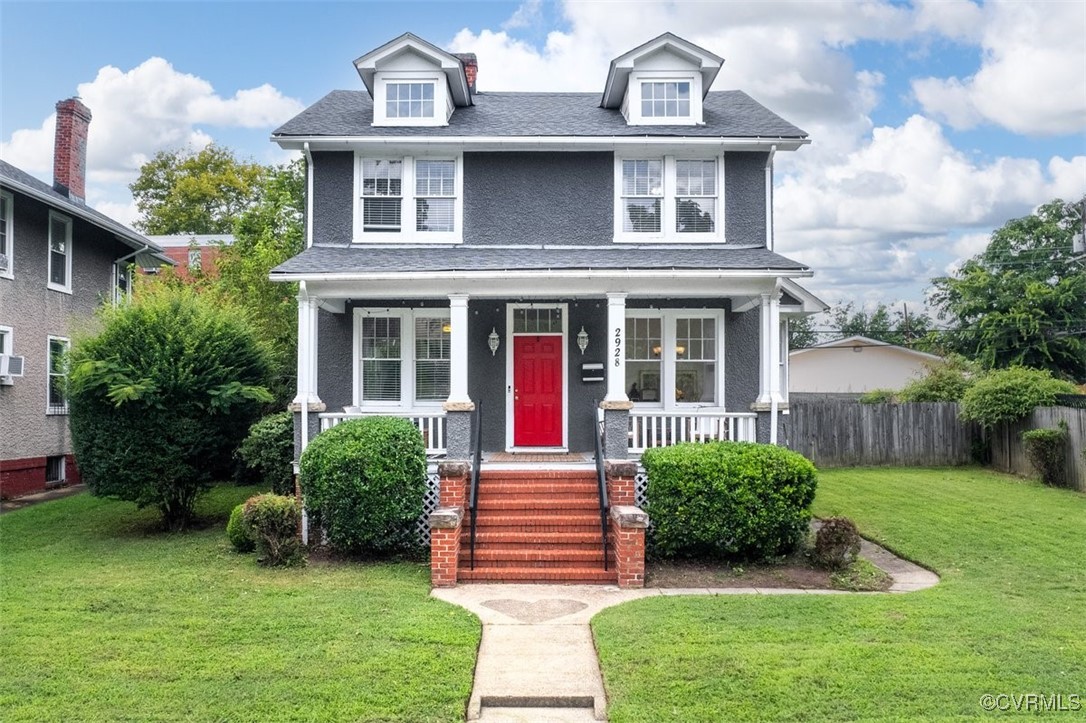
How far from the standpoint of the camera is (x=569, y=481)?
35.4ft

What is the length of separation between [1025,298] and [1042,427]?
16807 mm

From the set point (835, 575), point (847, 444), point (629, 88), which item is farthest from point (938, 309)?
point (835, 575)

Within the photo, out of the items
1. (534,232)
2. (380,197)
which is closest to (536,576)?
(534,232)

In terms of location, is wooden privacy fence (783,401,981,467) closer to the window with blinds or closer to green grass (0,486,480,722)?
the window with blinds

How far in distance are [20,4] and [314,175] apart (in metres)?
5.69

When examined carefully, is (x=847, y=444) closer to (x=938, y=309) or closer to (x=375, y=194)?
(x=375, y=194)

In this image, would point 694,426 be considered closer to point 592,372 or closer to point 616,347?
point 616,347

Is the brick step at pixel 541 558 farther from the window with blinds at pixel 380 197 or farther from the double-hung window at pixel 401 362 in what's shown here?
the window with blinds at pixel 380 197

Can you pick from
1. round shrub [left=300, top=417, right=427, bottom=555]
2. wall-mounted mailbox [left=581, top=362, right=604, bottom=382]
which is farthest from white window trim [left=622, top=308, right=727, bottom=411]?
round shrub [left=300, top=417, right=427, bottom=555]

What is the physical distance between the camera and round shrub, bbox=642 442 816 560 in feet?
30.8

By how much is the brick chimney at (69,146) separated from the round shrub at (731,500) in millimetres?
16801

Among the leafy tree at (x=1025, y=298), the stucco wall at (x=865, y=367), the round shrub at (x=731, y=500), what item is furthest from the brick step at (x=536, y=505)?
the stucco wall at (x=865, y=367)

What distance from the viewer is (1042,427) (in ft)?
57.1

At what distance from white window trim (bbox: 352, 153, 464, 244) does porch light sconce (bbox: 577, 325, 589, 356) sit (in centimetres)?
259
